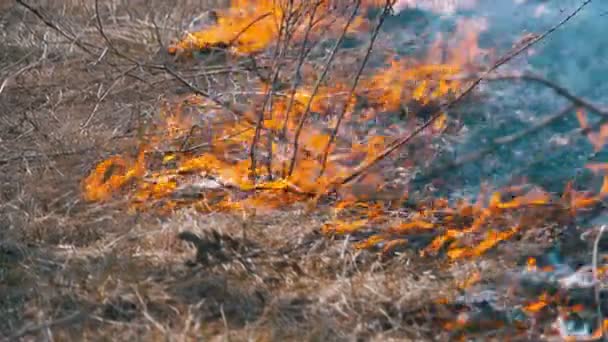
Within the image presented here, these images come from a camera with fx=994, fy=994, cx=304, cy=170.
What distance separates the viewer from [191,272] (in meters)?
3.61

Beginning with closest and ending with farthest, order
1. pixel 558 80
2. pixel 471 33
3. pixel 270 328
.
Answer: pixel 270 328 → pixel 558 80 → pixel 471 33

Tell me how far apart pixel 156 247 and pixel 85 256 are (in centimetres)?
27

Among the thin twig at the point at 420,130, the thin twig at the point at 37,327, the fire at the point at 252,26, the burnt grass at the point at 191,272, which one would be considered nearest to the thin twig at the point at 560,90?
the thin twig at the point at 420,130

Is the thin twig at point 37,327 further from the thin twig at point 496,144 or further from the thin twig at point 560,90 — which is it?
the thin twig at point 560,90

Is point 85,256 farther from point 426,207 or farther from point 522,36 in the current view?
point 522,36

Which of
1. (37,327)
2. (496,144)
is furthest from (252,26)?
(37,327)

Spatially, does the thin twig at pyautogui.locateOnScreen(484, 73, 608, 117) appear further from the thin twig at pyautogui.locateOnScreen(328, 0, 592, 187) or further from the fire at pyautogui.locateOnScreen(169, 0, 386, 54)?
the fire at pyautogui.locateOnScreen(169, 0, 386, 54)

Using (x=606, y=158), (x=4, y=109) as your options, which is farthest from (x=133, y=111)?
(x=606, y=158)

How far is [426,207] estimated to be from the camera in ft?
14.1

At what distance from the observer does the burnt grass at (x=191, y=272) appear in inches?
129

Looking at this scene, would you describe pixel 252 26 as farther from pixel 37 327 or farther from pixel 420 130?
pixel 37 327

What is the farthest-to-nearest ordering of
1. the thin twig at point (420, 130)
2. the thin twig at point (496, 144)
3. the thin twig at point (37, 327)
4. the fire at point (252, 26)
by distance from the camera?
the fire at point (252, 26) < the thin twig at point (496, 144) < the thin twig at point (420, 130) < the thin twig at point (37, 327)

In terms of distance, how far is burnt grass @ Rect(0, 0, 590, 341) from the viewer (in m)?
3.28

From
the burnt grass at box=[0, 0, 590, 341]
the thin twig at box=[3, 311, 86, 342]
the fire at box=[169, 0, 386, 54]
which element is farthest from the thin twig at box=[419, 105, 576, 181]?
the thin twig at box=[3, 311, 86, 342]
